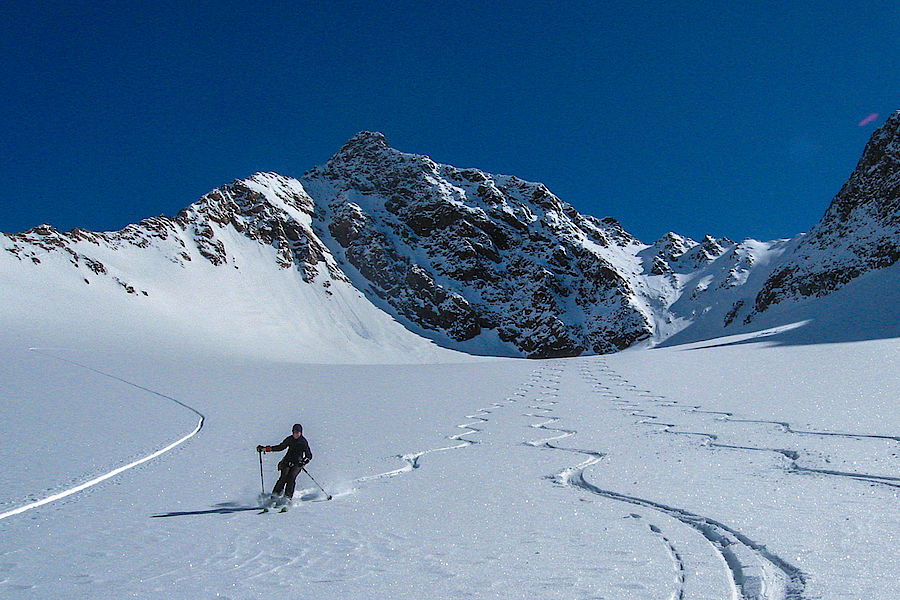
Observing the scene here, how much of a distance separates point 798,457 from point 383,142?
174204 millimetres

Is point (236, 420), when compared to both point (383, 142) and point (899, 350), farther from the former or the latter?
point (383, 142)

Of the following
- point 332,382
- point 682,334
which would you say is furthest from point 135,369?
point 682,334

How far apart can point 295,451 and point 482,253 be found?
13921cm

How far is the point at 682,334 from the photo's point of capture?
5167 inches

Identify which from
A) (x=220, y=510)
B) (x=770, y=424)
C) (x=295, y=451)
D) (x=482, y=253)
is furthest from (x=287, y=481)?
(x=482, y=253)

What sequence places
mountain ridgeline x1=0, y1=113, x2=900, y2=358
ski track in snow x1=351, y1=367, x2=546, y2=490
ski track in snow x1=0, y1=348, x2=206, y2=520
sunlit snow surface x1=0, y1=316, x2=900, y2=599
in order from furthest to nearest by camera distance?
mountain ridgeline x1=0, y1=113, x2=900, y2=358 < ski track in snow x1=351, y1=367, x2=546, y2=490 < ski track in snow x1=0, y1=348, x2=206, y2=520 < sunlit snow surface x1=0, y1=316, x2=900, y2=599

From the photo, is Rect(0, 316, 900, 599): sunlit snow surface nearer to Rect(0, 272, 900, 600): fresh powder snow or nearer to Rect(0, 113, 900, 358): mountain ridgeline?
Rect(0, 272, 900, 600): fresh powder snow

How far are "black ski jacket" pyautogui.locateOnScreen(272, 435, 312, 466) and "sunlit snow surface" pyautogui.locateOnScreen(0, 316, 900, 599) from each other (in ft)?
1.71

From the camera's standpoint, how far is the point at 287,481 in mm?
7055

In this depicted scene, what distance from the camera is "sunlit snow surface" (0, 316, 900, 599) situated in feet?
13.9

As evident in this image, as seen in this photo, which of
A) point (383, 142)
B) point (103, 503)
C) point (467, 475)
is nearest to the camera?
point (103, 503)

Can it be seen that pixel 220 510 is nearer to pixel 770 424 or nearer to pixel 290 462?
pixel 290 462

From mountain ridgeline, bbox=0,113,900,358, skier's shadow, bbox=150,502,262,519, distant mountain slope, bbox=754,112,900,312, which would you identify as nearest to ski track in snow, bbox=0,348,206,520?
skier's shadow, bbox=150,502,262,519

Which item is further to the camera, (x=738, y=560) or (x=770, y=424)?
(x=770, y=424)
